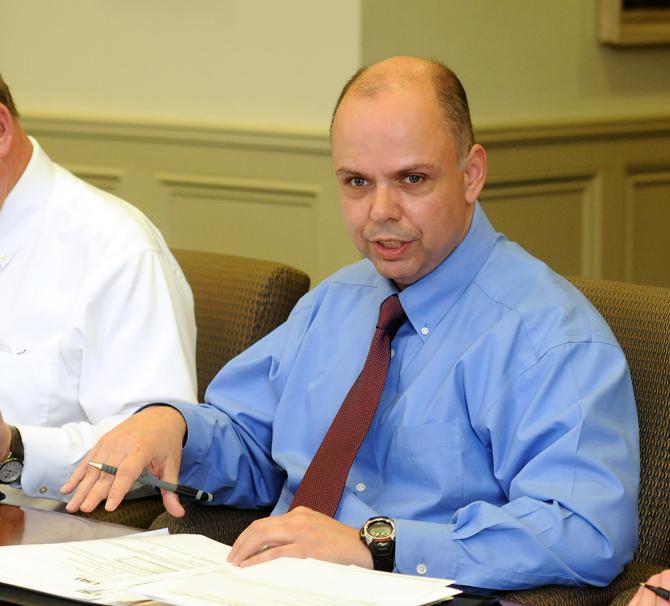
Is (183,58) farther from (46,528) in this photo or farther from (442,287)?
(46,528)

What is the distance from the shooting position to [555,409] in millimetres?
1755

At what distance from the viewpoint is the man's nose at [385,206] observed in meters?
1.91

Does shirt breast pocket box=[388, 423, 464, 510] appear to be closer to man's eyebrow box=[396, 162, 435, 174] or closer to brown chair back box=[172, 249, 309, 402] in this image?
man's eyebrow box=[396, 162, 435, 174]

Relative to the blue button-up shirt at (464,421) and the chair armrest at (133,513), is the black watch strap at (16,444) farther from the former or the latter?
the blue button-up shirt at (464,421)

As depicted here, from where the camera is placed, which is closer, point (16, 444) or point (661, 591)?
point (661, 591)

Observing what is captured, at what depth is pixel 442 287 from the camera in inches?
77.5

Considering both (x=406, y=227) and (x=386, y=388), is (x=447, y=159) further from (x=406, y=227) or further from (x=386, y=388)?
(x=386, y=388)

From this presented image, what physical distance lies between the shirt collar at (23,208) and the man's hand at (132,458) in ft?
1.82

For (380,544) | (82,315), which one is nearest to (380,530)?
(380,544)

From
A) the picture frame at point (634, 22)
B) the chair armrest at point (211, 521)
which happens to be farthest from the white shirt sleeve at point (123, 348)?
the picture frame at point (634, 22)

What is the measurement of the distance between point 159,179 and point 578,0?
1.59 metres

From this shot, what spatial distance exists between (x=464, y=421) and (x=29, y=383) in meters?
0.85

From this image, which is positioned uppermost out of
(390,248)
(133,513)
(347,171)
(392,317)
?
(347,171)

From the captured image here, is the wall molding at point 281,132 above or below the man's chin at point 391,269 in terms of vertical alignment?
below
